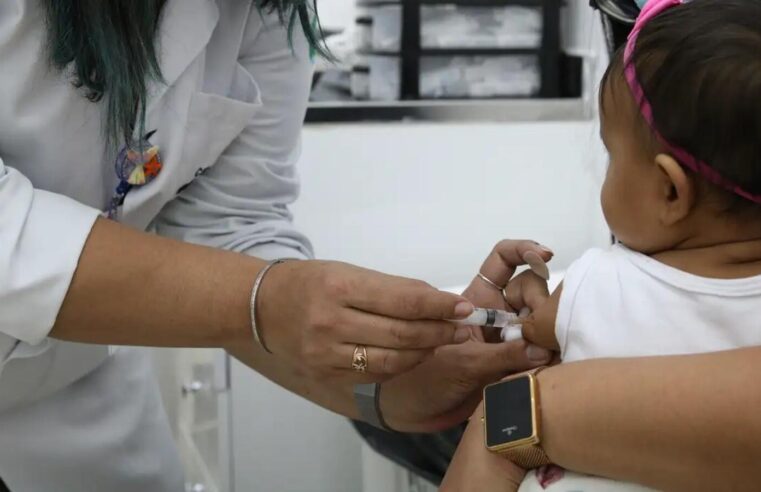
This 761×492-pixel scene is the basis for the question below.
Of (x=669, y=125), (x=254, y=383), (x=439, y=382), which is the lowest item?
(x=254, y=383)

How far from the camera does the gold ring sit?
2.81ft

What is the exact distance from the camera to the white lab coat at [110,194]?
0.85 m

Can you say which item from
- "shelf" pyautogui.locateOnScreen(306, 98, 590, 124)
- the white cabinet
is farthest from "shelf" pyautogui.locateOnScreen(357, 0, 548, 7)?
the white cabinet

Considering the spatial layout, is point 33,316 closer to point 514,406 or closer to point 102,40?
point 102,40

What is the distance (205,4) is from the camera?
103 cm

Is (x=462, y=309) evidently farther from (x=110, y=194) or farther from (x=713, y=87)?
(x=110, y=194)

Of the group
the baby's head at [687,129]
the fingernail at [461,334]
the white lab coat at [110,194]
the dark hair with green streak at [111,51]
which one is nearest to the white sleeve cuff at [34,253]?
the white lab coat at [110,194]

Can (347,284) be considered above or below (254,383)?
above

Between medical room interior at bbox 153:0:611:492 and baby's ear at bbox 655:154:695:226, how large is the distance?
1.32 meters

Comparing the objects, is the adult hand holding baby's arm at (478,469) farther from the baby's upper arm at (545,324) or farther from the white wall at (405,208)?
the white wall at (405,208)

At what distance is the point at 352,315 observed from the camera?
84 centimetres

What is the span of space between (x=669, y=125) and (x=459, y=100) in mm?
1472

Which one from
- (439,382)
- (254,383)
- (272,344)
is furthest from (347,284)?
(254,383)

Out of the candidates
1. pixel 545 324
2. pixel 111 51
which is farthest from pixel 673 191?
pixel 111 51
